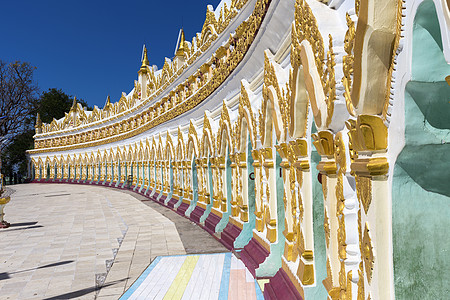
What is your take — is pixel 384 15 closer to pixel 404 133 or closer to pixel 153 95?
pixel 404 133

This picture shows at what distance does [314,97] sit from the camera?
3.11 meters

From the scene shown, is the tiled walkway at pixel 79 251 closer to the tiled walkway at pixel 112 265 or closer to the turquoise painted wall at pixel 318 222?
the tiled walkway at pixel 112 265

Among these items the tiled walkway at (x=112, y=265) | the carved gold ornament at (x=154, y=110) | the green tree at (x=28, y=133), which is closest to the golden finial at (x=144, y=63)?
the carved gold ornament at (x=154, y=110)

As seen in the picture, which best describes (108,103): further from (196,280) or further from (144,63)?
(196,280)

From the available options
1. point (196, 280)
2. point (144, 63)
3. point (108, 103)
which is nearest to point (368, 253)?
point (196, 280)

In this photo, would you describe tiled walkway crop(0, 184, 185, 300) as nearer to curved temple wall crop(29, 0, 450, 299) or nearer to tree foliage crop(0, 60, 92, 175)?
curved temple wall crop(29, 0, 450, 299)

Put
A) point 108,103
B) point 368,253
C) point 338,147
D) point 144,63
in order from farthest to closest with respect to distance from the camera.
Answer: point 108,103 < point 144,63 < point 338,147 < point 368,253

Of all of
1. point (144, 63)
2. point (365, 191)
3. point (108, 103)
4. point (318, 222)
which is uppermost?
point (144, 63)

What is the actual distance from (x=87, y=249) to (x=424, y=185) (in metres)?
6.90

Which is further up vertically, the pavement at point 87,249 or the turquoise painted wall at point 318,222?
the turquoise painted wall at point 318,222

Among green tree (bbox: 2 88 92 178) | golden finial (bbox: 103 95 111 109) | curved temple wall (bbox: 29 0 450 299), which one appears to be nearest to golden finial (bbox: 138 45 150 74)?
golden finial (bbox: 103 95 111 109)

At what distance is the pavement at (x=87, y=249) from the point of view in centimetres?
521

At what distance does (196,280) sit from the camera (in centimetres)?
539

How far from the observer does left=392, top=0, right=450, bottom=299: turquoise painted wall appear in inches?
69.5
